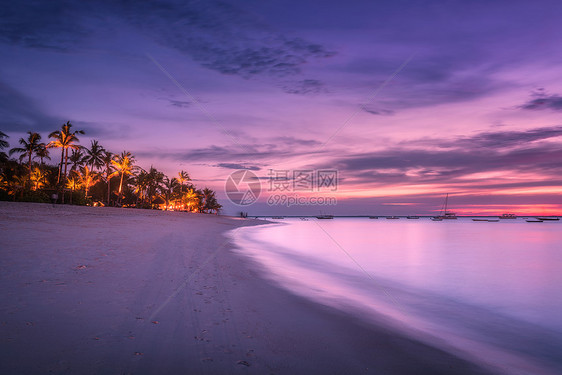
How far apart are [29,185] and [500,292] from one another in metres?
58.8

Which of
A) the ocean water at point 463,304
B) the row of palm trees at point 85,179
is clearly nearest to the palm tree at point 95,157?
the row of palm trees at point 85,179

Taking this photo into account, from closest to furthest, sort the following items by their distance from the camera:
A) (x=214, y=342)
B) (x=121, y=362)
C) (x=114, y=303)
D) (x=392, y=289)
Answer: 1. (x=121, y=362)
2. (x=214, y=342)
3. (x=114, y=303)
4. (x=392, y=289)

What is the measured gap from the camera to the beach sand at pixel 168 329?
154 inches

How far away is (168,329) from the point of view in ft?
16.0

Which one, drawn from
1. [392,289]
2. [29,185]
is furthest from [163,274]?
[29,185]

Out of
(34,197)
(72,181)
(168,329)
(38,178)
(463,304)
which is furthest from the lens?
(72,181)

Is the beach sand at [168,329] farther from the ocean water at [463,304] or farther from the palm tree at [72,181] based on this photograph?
the palm tree at [72,181]

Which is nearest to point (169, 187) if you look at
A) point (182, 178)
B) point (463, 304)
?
point (182, 178)

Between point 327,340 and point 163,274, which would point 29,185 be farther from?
point 327,340

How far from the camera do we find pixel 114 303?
225 inches

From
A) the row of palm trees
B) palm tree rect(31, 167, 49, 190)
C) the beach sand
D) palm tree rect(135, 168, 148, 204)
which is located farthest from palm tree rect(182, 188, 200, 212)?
the beach sand

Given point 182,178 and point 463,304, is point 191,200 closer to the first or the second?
point 182,178

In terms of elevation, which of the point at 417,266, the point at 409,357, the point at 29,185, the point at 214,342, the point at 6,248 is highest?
the point at 29,185

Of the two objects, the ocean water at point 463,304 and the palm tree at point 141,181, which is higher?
the palm tree at point 141,181
